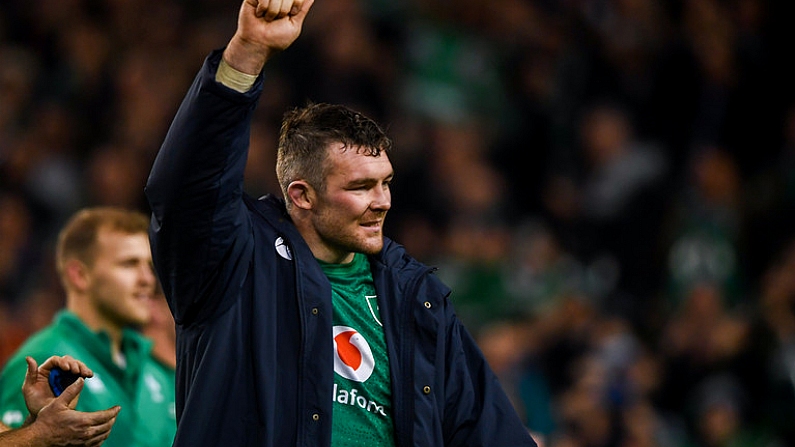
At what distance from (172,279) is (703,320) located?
4701 millimetres

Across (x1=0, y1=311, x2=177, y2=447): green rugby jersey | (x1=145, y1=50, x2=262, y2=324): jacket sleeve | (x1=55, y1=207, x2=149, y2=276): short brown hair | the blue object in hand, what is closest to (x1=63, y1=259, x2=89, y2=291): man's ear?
(x1=55, y1=207, x2=149, y2=276): short brown hair

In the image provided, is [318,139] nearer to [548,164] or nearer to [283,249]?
[283,249]

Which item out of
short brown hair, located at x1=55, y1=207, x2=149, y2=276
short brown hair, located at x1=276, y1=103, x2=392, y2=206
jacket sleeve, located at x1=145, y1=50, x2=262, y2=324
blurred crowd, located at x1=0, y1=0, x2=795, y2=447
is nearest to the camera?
jacket sleeve, located at x1=145, y1=50, x2=262, y2=324

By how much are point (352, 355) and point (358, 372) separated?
0.04 meters

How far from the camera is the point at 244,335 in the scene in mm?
2996

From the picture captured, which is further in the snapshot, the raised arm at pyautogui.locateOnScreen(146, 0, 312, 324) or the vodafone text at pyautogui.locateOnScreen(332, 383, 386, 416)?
the vodafone text at pyautogui.locateOnScreen(332, 383, 386, 416)

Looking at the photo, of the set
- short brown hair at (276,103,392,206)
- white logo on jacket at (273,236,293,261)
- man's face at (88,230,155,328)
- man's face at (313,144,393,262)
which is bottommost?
man's face at (88,230,155,328)

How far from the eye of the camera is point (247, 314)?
9.89 feet

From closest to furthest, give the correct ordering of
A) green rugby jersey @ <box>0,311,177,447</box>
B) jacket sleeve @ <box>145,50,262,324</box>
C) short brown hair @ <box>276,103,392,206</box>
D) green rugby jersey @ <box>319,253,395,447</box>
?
jacket sleeve @ <box>145,50,262,324</box> → green rugby jersey @ <box>319,253,395,447</box> → short brown hair @ <box>276,103,392,206</box> → green rugby jersey @ <box>0,311,177,447</box>

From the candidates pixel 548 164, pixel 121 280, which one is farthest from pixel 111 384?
pixel 548 164

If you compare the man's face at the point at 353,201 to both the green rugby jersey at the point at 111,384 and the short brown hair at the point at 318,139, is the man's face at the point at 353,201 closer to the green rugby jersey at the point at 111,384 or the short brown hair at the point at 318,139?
the short brown hair at the point at 318,139

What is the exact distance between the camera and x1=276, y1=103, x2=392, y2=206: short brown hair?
3.17m

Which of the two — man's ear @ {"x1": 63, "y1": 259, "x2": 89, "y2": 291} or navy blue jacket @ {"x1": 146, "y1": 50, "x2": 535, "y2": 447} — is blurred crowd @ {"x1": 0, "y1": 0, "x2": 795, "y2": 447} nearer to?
man's ear @ {"x1": 63, "y1": 259, "x2": 89, "y2": 291}

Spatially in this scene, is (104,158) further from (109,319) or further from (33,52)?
(109,319)
